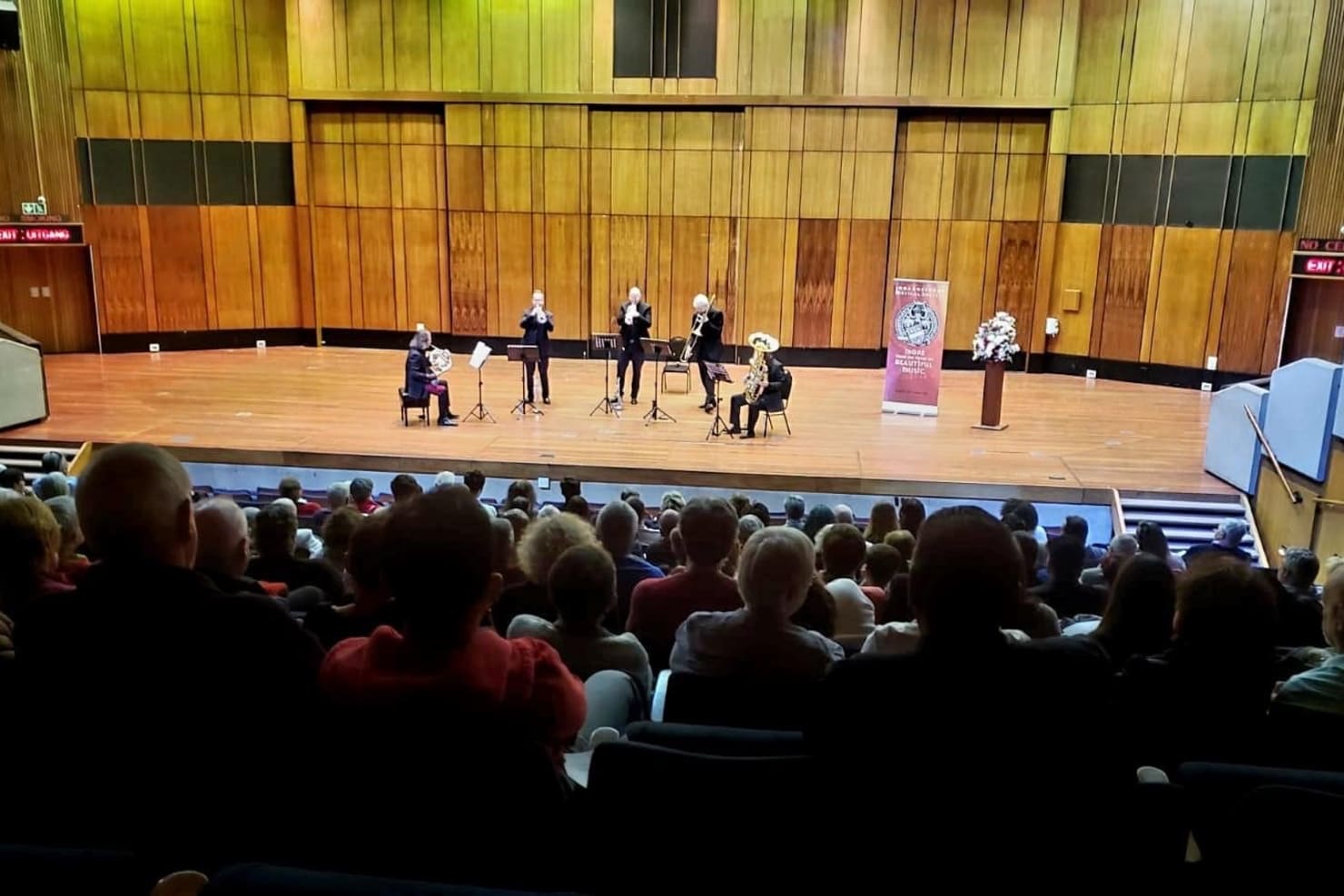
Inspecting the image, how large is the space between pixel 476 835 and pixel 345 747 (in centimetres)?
26

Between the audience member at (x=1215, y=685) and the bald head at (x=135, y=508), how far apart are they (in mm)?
2242

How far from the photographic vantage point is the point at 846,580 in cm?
408

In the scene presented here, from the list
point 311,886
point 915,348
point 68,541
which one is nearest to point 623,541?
point 68,541

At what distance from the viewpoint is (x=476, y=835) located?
5.19 ft

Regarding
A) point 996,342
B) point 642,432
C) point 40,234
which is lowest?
point 642,432

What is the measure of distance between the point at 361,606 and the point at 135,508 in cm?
146

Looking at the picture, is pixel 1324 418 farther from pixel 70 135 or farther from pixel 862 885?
pixel 70 135

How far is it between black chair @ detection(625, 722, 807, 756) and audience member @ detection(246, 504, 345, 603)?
227 cm

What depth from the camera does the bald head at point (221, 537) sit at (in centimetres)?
306

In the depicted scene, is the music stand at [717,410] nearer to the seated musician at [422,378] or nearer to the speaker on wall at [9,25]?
the seated musician at [422,378]

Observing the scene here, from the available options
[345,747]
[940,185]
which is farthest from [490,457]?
[940,185]

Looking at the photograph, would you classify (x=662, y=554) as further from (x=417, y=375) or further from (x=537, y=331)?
(x=537, y=331)

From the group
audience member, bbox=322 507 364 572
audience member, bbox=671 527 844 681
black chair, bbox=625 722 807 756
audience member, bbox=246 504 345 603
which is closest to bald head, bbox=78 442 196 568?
black chair, bbox=625 722 807 756

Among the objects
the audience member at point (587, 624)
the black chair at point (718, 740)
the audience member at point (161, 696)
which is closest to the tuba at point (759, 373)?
the audience member at point (587, 624)
